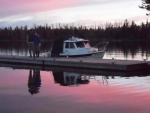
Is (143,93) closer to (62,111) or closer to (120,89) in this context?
(120,89)

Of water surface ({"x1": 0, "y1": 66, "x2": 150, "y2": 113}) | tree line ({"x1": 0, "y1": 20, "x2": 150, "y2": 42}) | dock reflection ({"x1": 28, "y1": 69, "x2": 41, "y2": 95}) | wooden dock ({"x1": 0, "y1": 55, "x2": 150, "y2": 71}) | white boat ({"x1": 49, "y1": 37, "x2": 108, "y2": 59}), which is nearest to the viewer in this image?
water surface ({"x1": 0, "y1": 66, "x2": 150, "y2": 113})

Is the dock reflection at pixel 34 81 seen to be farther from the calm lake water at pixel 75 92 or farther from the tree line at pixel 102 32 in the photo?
the tree line at pixel 102 32

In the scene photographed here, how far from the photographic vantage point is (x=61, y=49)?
29.0 m

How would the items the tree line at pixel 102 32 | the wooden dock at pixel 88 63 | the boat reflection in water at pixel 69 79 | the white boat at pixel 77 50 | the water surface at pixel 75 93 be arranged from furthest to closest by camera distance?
the tree line at pixel 102 32, the white boat at pixel 77 50, the wooden dock at pixel 88 63, the boat reflection in water at pixel 69 79, the water surface at pixel 75 93

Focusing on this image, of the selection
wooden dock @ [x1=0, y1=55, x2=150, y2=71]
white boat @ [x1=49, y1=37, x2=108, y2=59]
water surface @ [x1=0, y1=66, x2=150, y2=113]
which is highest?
white boat @ [x1=49, y1=37, x2=108, y2=59]

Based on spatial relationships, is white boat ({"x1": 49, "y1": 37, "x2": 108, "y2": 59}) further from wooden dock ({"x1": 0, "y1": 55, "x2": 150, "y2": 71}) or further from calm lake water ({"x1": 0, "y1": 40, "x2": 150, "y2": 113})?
calm lake water ({"x1": 0, "y1": 40, "x2": 150, "y2": 113})

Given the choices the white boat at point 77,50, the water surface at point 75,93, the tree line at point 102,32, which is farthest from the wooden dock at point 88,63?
the tree line at point 102,32

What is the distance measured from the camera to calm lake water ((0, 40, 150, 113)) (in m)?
12.6

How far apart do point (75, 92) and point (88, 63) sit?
8.03 meters

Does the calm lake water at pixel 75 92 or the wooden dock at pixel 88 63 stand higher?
the wooden dock at pixel 88 63

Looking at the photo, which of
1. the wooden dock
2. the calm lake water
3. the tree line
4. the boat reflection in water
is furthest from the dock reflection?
the tree line

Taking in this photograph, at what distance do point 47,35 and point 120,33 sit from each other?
15250 mm

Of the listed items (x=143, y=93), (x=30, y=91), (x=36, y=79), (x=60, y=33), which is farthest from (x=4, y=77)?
(x=60, y=33)

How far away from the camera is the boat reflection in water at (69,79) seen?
1877 cm
